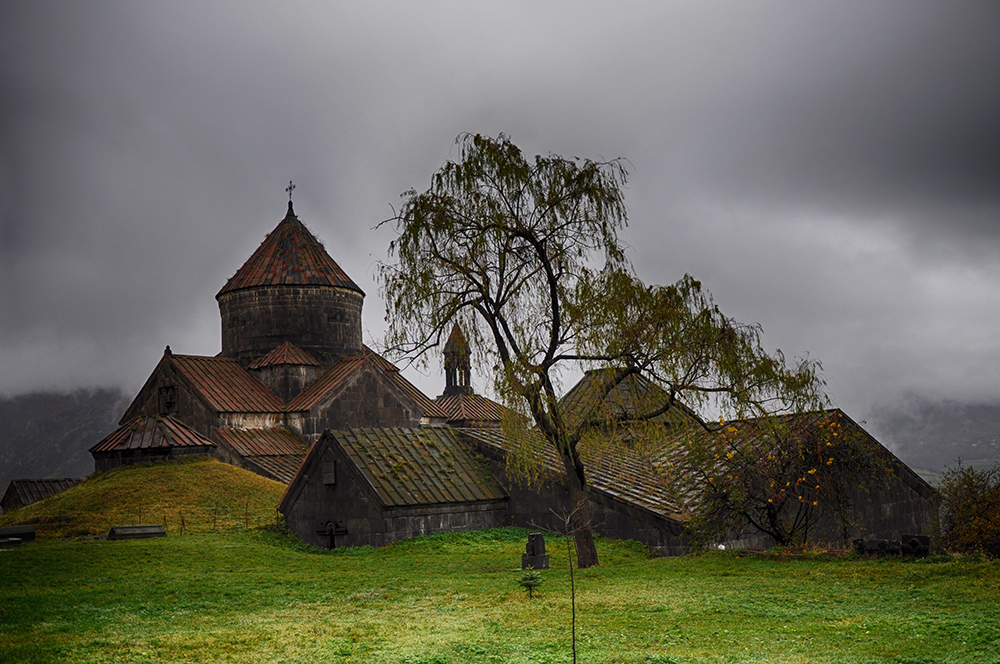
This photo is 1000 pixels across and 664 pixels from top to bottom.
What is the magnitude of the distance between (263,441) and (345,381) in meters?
4.18

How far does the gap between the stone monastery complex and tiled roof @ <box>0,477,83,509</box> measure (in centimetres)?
509

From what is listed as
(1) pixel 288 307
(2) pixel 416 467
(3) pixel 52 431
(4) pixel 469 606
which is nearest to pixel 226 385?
(1) pixel 288 307

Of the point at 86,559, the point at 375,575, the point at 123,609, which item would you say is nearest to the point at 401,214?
the point at 375,575

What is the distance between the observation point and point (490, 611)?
36.7 ft

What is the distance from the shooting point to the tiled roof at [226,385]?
121ft

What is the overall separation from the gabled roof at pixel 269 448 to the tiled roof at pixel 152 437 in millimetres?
2700

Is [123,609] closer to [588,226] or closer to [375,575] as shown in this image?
[375,575]

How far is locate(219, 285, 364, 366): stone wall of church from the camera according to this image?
40188 millimetres

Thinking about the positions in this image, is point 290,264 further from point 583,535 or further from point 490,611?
point 490,611

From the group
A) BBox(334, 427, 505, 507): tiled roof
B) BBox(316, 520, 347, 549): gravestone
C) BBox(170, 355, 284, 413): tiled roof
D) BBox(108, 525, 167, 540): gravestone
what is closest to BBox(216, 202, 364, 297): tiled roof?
BBox(170, 355, 284, 413): tiled roof

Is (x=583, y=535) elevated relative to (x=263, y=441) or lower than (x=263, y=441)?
lower

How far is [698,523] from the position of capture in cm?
1695

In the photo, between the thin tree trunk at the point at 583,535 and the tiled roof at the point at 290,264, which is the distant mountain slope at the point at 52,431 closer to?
the tiled roof at the point at 290,264

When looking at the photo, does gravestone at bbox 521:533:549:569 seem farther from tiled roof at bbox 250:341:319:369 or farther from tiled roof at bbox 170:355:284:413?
tiled roof at bbox 250:341:319:369
